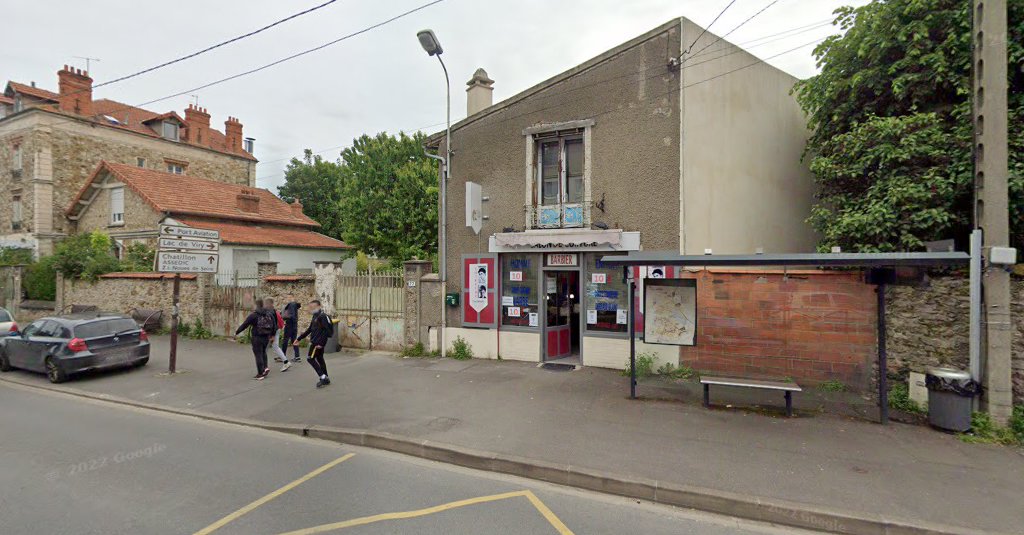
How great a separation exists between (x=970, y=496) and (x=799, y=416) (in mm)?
2282

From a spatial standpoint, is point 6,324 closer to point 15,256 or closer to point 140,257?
point 140,257

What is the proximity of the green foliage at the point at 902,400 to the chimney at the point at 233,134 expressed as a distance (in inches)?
1554

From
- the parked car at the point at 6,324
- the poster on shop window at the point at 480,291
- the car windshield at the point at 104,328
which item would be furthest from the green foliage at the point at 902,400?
the parked car at the point at 6,324

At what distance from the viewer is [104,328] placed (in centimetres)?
1045

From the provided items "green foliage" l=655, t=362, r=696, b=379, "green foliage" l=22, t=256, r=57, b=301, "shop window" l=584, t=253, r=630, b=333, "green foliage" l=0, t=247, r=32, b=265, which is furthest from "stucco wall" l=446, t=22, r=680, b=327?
"green foliage" l=0, t=247, r=32, b=265

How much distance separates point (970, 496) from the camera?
4.35 meters

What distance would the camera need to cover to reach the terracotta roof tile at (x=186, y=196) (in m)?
20.6

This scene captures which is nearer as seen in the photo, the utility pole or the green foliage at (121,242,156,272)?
the utility pole

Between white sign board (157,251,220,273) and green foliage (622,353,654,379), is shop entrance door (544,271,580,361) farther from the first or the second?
white sign board (157,251,220,273)

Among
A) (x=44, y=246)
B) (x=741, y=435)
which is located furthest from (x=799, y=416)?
(x=44, y=246)

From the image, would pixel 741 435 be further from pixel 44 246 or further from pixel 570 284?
pixel 44 246

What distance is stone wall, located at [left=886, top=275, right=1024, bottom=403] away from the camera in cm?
596

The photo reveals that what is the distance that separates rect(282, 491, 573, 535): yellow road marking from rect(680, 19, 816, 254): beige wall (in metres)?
6.07

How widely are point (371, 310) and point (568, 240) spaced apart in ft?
18.8
